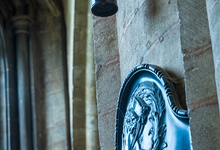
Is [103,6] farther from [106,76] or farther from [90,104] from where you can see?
[90,104]

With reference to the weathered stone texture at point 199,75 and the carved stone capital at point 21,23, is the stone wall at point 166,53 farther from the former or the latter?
the carved stone capital at point 21,23

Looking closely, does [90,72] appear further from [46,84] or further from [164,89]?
[164,89]

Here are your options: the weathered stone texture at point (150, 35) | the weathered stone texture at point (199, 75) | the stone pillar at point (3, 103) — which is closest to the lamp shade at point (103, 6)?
the weathered stone texture at point (150, 35)

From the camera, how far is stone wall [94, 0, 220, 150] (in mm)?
3293

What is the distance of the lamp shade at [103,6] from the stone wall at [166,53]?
0.22m

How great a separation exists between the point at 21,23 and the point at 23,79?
0.96 m

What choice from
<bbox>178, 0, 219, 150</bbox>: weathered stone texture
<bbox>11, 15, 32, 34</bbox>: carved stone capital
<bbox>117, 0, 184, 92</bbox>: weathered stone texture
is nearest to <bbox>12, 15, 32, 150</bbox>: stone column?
<bbox>11, 15, 32, 34</bbox>: carved stone capital

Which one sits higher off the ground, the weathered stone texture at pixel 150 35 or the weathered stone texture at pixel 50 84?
the weathered stone texture at pixel 50 84

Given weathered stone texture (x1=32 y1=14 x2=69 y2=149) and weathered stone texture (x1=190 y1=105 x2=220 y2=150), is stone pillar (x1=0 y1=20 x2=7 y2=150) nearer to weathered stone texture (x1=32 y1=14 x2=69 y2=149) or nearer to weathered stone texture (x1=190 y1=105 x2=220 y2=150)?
weathered stone texture (x1=32 y1=14 x2=69 y2=149)

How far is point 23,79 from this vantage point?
396 inches

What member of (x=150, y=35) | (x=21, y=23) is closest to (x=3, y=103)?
(x=21, y=23)

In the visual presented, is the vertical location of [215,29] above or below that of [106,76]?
below

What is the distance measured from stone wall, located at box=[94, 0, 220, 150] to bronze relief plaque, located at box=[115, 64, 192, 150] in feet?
0.31

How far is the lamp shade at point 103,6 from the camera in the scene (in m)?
4.39
